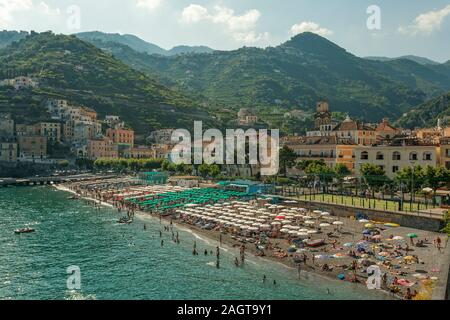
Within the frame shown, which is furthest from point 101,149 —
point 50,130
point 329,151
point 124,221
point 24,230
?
point 24,230

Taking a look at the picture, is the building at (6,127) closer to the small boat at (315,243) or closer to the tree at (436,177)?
the small boat at (315,243)

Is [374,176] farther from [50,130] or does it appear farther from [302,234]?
[50,130]

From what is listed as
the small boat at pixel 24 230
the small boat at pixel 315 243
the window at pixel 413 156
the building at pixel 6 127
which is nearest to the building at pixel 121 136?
the building at pixel 6 127

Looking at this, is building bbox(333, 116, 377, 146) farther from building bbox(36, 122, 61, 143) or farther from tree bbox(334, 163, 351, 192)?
building bbox(36, 122, 61, 143)

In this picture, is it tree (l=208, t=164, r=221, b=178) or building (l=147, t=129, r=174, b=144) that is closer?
tree (l=208, t=164, r=221, b=178)

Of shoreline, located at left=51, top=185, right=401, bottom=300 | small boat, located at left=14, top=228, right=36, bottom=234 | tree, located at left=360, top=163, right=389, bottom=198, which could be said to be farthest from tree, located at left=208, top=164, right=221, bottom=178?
small boat, located at left=14, top=228, right=36, bottom=234
